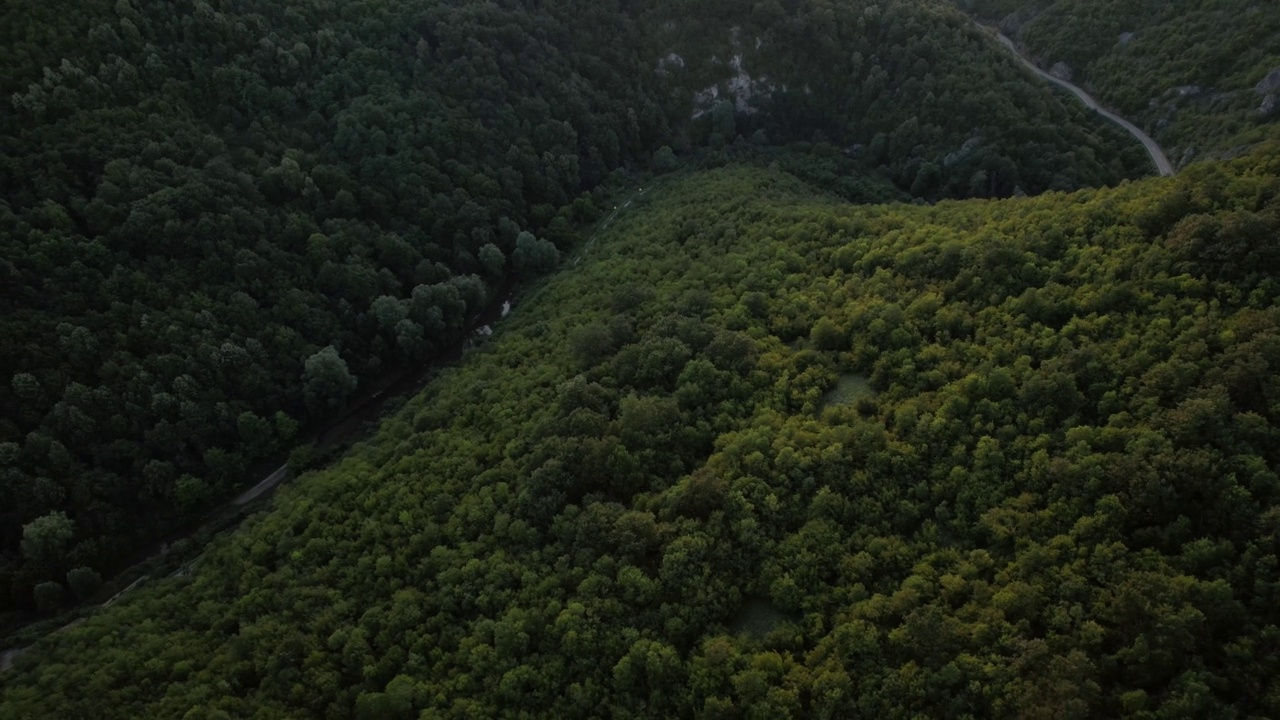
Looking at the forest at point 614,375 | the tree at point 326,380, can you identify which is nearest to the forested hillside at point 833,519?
the forest at point 614,375

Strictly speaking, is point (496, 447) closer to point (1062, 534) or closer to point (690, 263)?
point (690, 263)

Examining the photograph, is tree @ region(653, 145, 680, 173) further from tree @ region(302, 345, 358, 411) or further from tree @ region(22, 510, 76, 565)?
tree @ region(22, 510, 76, 565)

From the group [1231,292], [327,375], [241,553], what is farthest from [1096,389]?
[327,375]

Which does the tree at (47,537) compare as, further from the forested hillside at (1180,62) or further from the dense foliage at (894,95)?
the forested hillside at (1180,62)

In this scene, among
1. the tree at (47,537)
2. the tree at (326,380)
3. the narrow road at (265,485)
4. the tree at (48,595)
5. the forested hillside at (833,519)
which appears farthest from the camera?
the tree at (326,380)

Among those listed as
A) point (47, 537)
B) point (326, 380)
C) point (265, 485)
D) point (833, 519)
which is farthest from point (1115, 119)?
point (47, 537)

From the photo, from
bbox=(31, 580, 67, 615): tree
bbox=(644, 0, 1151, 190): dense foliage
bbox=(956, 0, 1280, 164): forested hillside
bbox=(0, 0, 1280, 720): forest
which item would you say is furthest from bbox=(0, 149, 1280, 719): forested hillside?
bbox=(956, 0, 1280, 164): forested hillside
